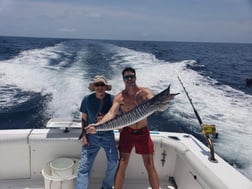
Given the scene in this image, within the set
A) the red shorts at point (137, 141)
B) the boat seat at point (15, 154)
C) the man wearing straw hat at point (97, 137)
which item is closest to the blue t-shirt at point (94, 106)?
the man wearing straw hat at point (97, 137)

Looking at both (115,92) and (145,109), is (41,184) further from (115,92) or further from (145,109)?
(115,92)

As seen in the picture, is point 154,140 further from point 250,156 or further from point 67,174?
point 250,156

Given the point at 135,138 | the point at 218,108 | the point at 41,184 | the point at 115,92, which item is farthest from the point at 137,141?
the point at 218,108

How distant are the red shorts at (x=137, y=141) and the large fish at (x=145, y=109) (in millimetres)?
430

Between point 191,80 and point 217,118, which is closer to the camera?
point 217,118

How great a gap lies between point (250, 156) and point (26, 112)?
5.41 m

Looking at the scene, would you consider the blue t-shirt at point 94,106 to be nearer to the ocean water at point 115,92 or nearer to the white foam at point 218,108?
the ocean water at point 115,92

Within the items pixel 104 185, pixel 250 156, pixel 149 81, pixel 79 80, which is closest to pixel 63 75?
pixel 79 80

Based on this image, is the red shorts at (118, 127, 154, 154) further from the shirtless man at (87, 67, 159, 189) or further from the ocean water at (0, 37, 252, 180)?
the ocean water at (0, 37, 252, 180)

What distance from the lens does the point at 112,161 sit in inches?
107

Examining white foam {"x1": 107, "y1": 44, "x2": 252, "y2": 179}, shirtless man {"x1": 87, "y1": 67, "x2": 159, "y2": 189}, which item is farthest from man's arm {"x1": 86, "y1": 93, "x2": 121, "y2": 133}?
white foam {"x1": 107, "y1": 44, "x2": 252, "y2": 179}

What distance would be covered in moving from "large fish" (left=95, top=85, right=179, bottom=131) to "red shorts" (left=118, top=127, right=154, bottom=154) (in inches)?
16.9

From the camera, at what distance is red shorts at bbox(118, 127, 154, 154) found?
2699 millimetres

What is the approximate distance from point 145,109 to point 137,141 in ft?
2.19
